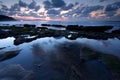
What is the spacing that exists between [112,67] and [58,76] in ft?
18.5

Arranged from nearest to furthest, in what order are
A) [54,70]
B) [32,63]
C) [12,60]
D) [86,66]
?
[54,70] < [86,66] < [32,63] < [12,60]

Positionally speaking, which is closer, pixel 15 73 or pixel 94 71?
pixel 15 73

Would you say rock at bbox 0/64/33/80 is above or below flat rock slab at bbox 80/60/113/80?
above

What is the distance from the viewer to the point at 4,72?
12.1 metres

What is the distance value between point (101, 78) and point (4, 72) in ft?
27.5

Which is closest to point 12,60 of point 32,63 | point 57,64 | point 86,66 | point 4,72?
point 32,63

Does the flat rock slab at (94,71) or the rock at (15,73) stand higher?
the rock at (15,73)

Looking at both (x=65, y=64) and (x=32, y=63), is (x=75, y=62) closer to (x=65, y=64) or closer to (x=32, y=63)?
(x=65, y=64)

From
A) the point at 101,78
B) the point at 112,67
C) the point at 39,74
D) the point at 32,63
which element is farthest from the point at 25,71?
the point at 112,67

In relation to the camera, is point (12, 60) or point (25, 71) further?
point (12, 60)

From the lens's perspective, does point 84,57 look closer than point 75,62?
No

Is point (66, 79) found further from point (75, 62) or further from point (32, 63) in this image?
point (32, 63)

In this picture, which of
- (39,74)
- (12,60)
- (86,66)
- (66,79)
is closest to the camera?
(66,79)

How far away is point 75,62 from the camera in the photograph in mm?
14891
